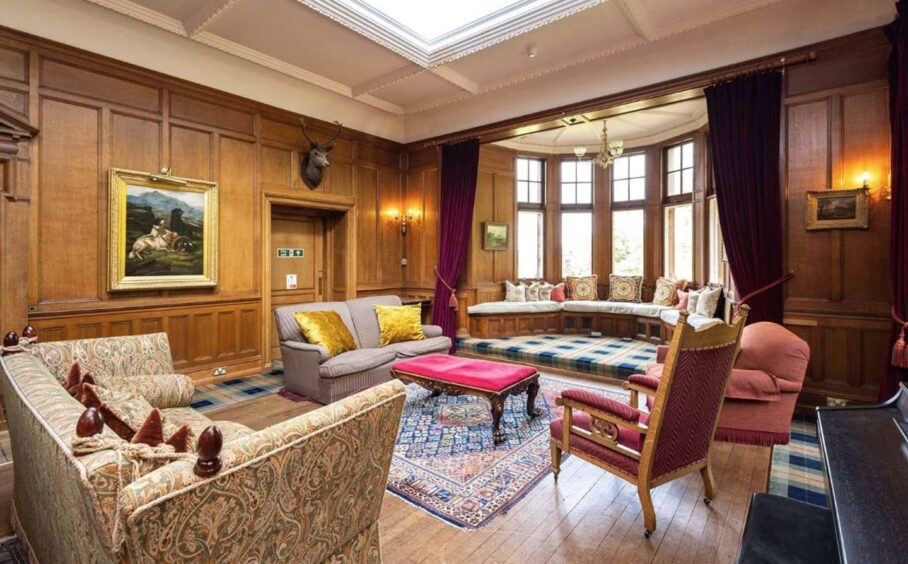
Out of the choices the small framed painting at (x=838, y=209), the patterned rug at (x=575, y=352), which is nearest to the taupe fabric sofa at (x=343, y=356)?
the patterned rug at (x=575, y=352)

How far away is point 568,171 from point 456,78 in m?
3.37

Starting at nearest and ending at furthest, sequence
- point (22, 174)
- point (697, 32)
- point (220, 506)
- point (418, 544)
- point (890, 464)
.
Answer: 1. point (220, 506)
2. point (890, 464)
3. point (418, 544)
4. point (22, 174)
5. point (697, 32)

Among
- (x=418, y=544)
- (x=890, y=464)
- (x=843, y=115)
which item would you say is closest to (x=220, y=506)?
(x=418, y=544)

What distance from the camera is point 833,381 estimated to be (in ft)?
12.5

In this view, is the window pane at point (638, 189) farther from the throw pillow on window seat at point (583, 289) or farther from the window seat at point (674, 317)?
the window seat at point (674, 317)

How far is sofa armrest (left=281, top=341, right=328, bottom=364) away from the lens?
4152 millimetres

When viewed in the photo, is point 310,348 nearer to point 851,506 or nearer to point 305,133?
point 305,133

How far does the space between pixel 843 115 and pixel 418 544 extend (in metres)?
4.63

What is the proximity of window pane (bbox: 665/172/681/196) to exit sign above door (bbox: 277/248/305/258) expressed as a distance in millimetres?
5892

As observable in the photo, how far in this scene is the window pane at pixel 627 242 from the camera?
304 inches

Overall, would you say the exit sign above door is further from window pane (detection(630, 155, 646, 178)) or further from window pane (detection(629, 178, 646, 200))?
window pane (detection(630, 155, 646, 178))

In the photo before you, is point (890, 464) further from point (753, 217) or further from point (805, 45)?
point (805, 45)

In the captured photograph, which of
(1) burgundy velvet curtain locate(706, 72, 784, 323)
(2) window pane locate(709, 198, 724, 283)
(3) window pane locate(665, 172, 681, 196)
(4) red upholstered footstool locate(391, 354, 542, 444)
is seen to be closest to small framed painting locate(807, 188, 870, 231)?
(1) burgundy velvet curtain locate(706, 72, 784, 323)

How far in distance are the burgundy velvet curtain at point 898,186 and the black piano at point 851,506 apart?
241 cm
